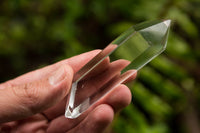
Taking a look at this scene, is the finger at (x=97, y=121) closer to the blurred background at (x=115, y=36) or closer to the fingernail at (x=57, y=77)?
the fingernail at (x=57, y=77)

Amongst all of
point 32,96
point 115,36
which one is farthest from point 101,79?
point 115,36

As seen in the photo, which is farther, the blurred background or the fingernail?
the blurred background

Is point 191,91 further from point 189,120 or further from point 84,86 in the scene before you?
point 84,86

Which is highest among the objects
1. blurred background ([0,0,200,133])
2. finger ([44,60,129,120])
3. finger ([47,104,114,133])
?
finger ([44,60,129,120])

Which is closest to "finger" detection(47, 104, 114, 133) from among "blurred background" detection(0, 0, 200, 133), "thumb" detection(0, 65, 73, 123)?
"thumb" detection(0, 65, 73, 123)

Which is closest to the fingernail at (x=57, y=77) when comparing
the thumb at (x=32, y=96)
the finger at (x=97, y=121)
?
the thumb at (x=32, y=96)

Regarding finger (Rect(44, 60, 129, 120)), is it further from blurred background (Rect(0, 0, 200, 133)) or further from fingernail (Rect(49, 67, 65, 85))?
blurred background (Rect(0, 0, 200, 133))
